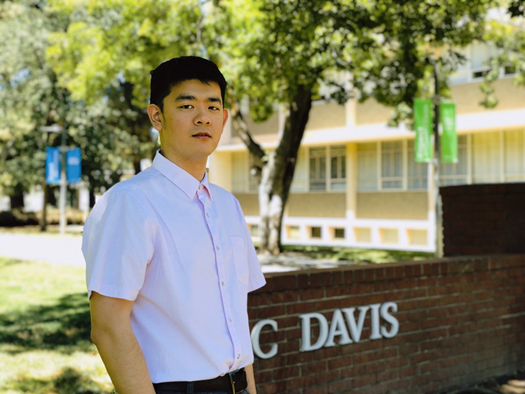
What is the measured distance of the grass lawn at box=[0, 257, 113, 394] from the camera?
17.6ft

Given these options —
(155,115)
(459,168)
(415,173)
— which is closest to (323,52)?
(155,115)

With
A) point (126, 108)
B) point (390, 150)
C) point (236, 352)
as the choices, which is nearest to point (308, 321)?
point (236, 352)

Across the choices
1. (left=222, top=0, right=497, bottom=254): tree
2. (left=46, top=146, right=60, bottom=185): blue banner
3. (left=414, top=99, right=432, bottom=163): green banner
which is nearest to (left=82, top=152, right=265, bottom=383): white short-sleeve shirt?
(left=222, top=0, right=497, bottom=254): tree

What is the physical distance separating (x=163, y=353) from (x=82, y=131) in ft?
102

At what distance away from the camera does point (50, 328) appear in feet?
24.7

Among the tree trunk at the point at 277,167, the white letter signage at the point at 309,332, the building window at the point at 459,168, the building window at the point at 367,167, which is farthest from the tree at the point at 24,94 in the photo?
the white letter signage at the point at 309,332

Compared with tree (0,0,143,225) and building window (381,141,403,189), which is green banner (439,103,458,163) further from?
tree (0,0,143,225)

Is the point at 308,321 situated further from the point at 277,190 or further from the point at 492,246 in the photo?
the point at 277,190

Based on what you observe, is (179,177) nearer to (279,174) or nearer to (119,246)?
(119,246)

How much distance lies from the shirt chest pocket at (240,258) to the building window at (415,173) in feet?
81.0

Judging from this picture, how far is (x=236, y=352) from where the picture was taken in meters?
2.04

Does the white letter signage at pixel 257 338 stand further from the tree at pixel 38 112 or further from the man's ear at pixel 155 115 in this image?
the tree at pixel 38 112

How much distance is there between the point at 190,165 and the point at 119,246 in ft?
1.34

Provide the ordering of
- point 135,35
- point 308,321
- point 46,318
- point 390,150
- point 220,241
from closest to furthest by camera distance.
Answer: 1. point 220,241
2. point 308,321
3. point 46,318
4. point 135,35
5. point 390,150
